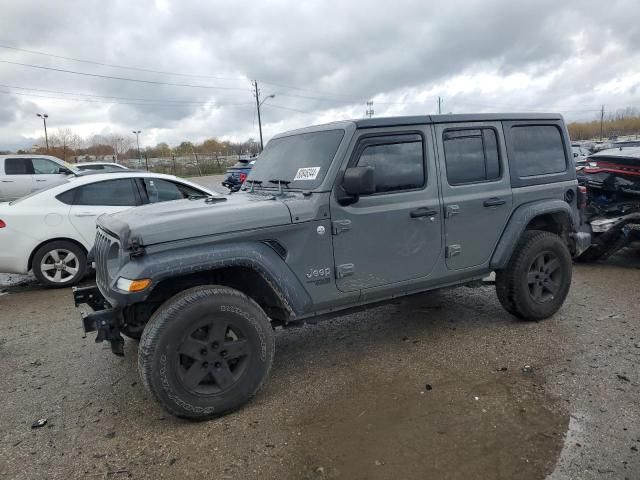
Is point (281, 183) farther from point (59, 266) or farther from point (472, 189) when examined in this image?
point (59, 266)

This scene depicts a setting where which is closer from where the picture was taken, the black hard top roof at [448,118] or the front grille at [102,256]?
the front grille at [102,256]

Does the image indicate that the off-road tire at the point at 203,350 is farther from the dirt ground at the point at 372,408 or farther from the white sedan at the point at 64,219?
the white sedan at the point at 64,219

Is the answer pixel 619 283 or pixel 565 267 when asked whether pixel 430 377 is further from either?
pixel 619 283

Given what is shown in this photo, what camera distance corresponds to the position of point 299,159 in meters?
4.06

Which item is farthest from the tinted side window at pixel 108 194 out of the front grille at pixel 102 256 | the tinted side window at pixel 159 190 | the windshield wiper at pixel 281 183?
→ the windshield wiper at pixel 281 183

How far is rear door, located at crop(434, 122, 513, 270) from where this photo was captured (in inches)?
163

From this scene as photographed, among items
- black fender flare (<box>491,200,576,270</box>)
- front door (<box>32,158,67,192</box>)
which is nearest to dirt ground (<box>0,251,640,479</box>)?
black fender flare (<box>491,200,576,270</box>)

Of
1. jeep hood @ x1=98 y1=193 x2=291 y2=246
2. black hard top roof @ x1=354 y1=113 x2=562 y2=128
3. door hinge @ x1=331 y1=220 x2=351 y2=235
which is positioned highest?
black hard top roof @ x1=354 y1=113 x2=562 y2=128

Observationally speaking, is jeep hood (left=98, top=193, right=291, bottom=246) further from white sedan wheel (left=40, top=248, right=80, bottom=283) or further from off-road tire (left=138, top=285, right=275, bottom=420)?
white sedan wheel (left=40, top=248, right=80, bottom=283)

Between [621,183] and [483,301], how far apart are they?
3324mm

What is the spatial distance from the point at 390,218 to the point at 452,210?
65 centimetres

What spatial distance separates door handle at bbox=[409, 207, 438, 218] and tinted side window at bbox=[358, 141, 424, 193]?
198 mm

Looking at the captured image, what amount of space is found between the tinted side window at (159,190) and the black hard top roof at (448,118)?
410 cm

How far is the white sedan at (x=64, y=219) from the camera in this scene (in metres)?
6.30
